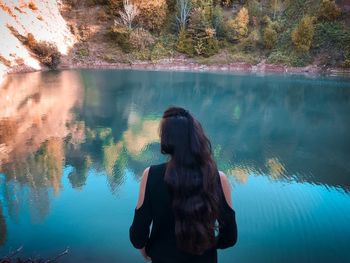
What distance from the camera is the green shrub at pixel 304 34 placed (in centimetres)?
3419

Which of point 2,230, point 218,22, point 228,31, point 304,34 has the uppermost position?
point 218,22

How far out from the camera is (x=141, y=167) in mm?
9367

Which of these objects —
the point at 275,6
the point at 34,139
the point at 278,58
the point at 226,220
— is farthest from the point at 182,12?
the point at 226,220

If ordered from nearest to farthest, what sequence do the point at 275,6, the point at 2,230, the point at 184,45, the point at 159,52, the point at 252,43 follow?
the point at 2,230 → the point at 252,43 → the point at 159,52 → the point at 184,45 → the point at 275,6

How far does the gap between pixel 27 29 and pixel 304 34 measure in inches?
1015

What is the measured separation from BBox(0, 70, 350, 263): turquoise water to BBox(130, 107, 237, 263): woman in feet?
11.2

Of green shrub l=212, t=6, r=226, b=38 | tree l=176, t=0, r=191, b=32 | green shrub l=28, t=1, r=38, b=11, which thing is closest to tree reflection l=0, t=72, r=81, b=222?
green shrub l=28, t=1, r=38, b=11

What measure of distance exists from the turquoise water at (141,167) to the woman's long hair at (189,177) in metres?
3.57

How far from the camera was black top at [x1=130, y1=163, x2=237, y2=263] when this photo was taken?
6.56ft

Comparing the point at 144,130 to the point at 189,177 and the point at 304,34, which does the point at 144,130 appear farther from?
the point at 304,34

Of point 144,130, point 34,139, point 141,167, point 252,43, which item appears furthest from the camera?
point 252,43

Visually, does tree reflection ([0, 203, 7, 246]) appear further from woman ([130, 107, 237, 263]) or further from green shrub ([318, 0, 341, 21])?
green shrub ([318, 0, 341, 21])

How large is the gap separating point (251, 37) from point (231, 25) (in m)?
2.46

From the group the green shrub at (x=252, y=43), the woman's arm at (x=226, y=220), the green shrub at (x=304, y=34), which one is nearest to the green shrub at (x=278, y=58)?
the green shrub at (x=304, y=34)
